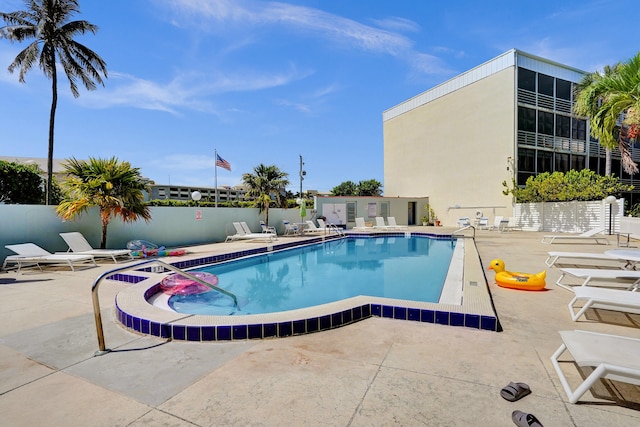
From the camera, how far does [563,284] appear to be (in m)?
5.64

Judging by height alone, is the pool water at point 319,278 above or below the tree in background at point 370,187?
below

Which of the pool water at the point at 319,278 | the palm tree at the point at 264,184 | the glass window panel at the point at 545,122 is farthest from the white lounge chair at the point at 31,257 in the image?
the glass window panel at the point at 545,122

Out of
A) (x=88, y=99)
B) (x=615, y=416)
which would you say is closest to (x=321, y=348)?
(x=615, y=416)

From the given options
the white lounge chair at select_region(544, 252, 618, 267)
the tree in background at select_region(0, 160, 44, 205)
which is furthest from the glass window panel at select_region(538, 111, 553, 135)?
the tree in background at select_region(0, 160, 44, 205)

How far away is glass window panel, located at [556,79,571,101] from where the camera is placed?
21500mm

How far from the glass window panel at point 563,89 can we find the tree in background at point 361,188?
1265 inches

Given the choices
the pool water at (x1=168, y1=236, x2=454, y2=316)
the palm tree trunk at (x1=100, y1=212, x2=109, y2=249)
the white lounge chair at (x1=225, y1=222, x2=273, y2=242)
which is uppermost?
the palm tree trunk at (x1=100, y1=212, x2=109, y2=249)

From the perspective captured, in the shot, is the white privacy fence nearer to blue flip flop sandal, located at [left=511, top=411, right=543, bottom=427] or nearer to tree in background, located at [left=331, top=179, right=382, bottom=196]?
blue flip flop sandal, located at [left=511, top=411, right=543, bottom=427]

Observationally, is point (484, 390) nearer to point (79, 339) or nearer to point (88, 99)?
point (79, 339)

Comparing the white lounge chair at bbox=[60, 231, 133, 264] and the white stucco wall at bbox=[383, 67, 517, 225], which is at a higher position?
the white stucco wall at bbox=[383, 67, 517, 225]

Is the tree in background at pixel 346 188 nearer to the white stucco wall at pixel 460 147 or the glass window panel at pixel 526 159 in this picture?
the white stucco wall at pixel 460 147

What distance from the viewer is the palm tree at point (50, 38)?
45.0ft

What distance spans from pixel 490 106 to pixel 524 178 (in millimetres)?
5491

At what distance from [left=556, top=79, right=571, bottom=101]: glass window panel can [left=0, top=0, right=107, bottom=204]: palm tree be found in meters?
28.8
